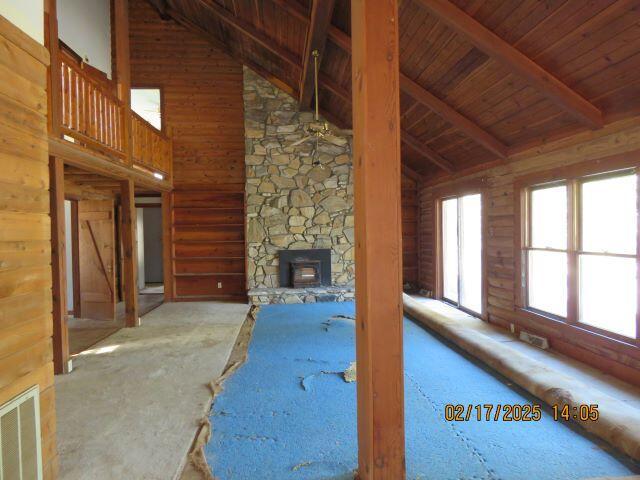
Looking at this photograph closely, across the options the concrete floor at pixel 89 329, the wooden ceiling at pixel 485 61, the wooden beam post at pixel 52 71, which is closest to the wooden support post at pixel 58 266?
the wooden beam post at pixel 52 71

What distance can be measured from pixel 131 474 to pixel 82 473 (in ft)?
1.00

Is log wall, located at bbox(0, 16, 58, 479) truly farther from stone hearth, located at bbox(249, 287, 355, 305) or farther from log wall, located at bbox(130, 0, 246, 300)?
log wall, located at bbox(130, 0, 246, 300)

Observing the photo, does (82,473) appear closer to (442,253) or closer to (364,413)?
(364,413)

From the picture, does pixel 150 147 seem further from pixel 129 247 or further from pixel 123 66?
pixel 129 247

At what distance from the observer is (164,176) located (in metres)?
7.07

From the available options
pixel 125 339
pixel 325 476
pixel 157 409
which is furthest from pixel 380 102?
pixel 125 339

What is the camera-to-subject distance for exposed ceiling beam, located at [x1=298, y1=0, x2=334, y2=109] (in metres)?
3.89

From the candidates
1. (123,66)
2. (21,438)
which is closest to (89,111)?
(123,66)

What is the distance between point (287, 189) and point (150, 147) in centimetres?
267

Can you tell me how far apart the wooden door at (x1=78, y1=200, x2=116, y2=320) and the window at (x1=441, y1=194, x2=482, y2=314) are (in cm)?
603

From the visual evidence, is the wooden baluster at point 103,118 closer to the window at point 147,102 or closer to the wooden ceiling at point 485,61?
the wooden ceiling at point 485,61

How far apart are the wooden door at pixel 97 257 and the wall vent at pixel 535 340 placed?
618 cm

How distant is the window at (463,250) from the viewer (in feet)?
19.8

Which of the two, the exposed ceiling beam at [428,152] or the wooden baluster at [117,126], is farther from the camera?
the exposed ceiling beam at [428,152]
